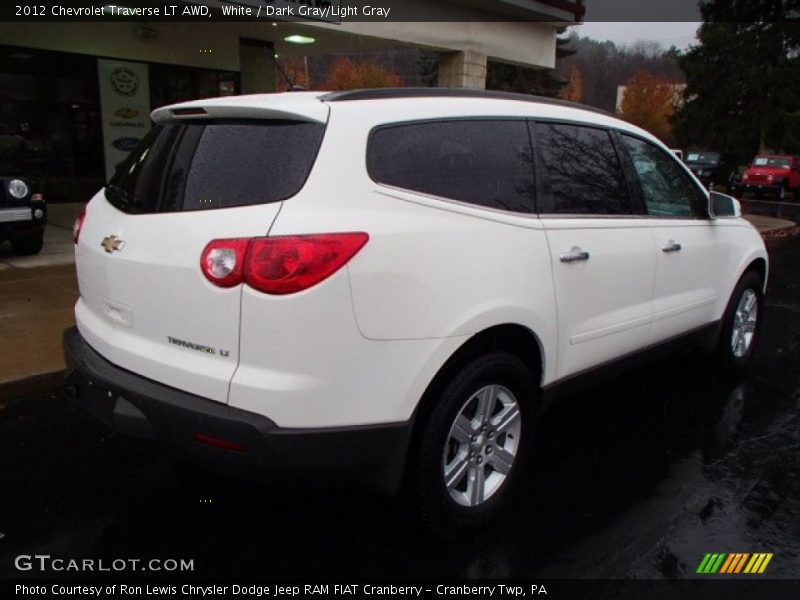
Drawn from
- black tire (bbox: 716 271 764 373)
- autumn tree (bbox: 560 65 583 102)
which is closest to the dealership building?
black tire (bbox: 716 271 764 373)

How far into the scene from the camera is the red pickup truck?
24.9m

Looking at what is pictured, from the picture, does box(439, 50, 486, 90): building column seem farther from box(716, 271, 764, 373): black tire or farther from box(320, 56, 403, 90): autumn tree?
box(320, 56, 403, 90): autumn tree

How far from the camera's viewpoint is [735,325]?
4.89 meters

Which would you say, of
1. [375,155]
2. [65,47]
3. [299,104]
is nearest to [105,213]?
[299,104]

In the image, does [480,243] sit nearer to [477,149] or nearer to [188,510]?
[477,149]

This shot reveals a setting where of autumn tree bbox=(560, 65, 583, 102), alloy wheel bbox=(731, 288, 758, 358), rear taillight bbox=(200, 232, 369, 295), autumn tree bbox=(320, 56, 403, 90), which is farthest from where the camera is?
autumn tree bbox=(560, 65, 583, 102)

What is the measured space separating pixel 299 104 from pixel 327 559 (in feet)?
5.87

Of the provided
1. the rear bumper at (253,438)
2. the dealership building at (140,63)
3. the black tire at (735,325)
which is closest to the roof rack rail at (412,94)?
the rear bumper at (253,438)

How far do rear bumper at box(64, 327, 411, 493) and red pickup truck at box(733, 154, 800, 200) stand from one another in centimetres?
2667

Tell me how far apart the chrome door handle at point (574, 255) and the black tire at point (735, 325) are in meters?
2.08

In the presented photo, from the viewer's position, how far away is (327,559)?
8.84 ft

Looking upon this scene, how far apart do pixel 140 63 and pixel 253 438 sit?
39.0 ft

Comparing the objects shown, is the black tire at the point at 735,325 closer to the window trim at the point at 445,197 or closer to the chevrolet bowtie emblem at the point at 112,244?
the window trim at the point at 445,197

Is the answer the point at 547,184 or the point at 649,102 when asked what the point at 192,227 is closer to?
the point at 547,184
